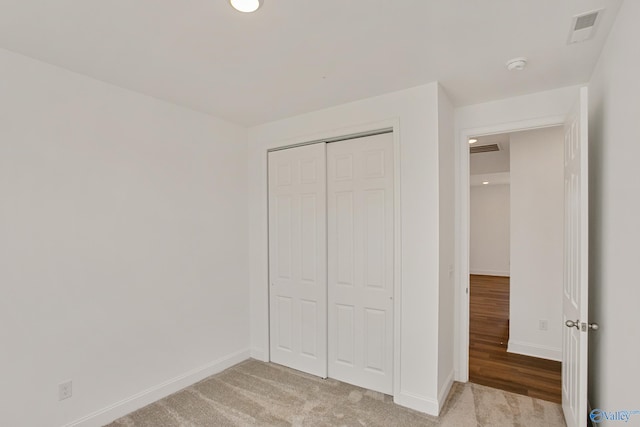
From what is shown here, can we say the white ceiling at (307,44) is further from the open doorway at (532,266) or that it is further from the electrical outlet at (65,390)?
the electrical outlet at (65,390)

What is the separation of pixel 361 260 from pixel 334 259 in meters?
0.29

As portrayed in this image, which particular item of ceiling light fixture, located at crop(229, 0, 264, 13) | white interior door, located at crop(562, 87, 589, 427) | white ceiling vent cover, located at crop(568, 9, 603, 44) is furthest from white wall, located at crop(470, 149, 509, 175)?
ceiling light fixture, located at crop(229, 0, 264, 13)

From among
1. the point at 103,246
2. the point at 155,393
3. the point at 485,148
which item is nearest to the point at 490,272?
the point at 485,148

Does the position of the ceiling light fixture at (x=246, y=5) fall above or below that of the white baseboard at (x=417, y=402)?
above

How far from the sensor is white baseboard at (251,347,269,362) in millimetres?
3499

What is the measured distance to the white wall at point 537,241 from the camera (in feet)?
11.6

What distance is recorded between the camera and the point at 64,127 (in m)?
2.26

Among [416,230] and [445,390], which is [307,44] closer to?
[416,230]

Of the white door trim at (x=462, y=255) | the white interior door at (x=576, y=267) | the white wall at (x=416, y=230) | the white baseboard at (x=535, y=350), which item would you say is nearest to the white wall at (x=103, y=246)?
the white wall at (x=416, y=230)

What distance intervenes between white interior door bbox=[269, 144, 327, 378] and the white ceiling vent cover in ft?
6.44

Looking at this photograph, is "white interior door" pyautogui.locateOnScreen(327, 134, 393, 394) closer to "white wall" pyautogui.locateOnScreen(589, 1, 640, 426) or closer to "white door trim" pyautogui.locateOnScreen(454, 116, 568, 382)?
"white door trim" pyautogui.locateOnScreen(454, 116, 568, 382)

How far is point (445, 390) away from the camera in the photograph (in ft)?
8.89

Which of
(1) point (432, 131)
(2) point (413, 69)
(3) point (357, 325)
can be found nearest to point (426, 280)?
(3) point (357, 325)

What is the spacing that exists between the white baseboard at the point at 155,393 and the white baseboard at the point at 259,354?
116mm
